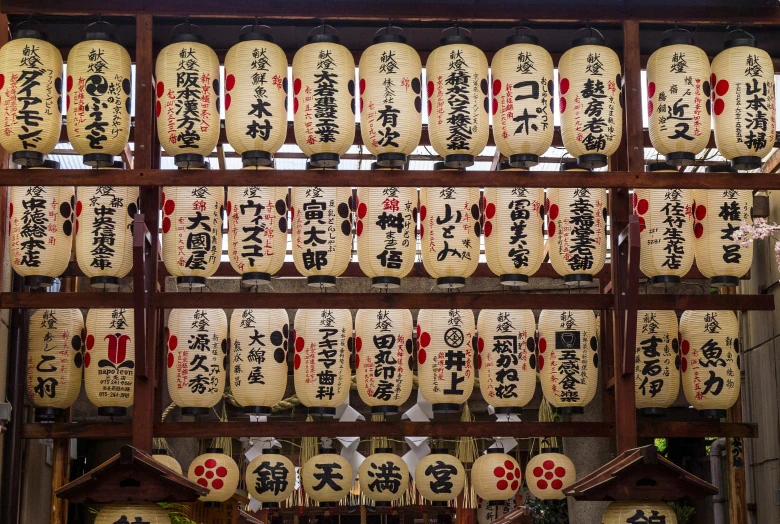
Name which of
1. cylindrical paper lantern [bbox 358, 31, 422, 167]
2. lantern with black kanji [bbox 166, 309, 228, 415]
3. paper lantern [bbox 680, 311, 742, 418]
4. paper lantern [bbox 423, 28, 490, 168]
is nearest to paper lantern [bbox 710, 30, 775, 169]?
paper lantern [bbox 680, 311, 742, 418]

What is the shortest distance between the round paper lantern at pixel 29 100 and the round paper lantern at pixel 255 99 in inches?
64.4

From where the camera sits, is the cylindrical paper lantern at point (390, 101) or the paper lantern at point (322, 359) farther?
the paper lantern at point (322, 359)

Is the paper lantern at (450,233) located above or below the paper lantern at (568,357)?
above

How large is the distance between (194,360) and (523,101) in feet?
13.4

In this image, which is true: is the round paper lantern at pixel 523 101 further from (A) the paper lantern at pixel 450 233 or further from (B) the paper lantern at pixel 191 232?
(B) the paper lantern at pixel 191 232

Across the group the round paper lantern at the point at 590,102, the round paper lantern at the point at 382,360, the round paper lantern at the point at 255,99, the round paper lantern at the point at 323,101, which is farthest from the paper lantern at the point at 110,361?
the round paper lantern at the point at 590,102

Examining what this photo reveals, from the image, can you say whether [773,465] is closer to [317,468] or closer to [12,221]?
[317,468]

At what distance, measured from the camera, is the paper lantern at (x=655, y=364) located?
10.8 meters

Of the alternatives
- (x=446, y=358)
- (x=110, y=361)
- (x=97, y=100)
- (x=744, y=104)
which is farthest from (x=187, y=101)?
(x=744, y=104)

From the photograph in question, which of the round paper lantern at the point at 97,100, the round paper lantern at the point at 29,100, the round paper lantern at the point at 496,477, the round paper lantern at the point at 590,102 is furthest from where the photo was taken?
the round paper lantern at the point at 496,477

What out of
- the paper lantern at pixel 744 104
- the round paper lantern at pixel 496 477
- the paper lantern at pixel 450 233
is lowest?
the round paper lantern at pixel 496 477

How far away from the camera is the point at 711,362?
10672 millimetres

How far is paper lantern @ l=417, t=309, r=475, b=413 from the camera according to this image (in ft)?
34.9

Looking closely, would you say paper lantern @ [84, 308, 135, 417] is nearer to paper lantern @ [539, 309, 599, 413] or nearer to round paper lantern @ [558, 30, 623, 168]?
paper lantern @ [539, 309, 599, 413]
